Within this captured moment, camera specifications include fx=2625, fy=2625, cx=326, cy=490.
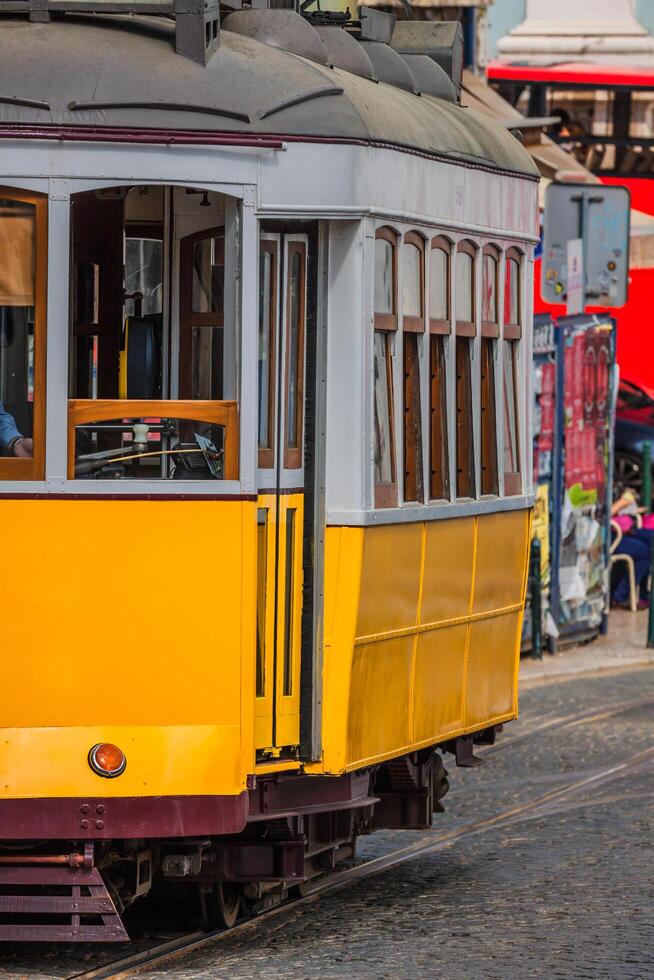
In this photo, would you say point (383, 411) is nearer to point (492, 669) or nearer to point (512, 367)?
point (512, 367)

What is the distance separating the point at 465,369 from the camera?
10.4m

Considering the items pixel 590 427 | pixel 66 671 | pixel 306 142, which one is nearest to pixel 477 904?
pixel 66 671

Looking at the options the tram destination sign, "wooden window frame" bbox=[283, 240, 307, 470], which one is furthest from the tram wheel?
the tram destination sign

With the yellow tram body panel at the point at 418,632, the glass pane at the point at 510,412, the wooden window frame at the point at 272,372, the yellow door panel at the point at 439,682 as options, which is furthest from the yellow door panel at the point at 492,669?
the wooden window frame at the point at 272,372

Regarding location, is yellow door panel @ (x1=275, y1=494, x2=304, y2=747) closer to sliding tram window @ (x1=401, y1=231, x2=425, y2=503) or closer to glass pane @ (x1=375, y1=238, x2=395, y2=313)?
sliding tram window @ (x1=401, y1=231, x2=425, y2=503)

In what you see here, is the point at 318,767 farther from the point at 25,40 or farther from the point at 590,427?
the point at 590,427

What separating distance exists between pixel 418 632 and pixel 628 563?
14.7 metres

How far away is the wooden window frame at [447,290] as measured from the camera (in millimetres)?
9812

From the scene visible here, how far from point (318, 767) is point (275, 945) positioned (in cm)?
79

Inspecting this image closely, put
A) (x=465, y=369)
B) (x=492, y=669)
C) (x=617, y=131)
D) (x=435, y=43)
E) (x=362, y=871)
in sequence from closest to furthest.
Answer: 1. (x=465, y=369)
2. (x=492, y=669)
3. (x=435, y=43)
4. (x=362, y=871)
5. (x=617, y=131)

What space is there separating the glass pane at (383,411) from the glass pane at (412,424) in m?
0.19

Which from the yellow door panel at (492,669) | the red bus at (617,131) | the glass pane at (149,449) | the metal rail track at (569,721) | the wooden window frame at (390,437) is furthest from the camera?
the red bus at (617,131)

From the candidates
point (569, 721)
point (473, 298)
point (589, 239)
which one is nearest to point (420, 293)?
point (473, 298)

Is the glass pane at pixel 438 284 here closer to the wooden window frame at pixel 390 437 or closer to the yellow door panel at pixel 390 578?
the wooden window frame at pixel 390 437
